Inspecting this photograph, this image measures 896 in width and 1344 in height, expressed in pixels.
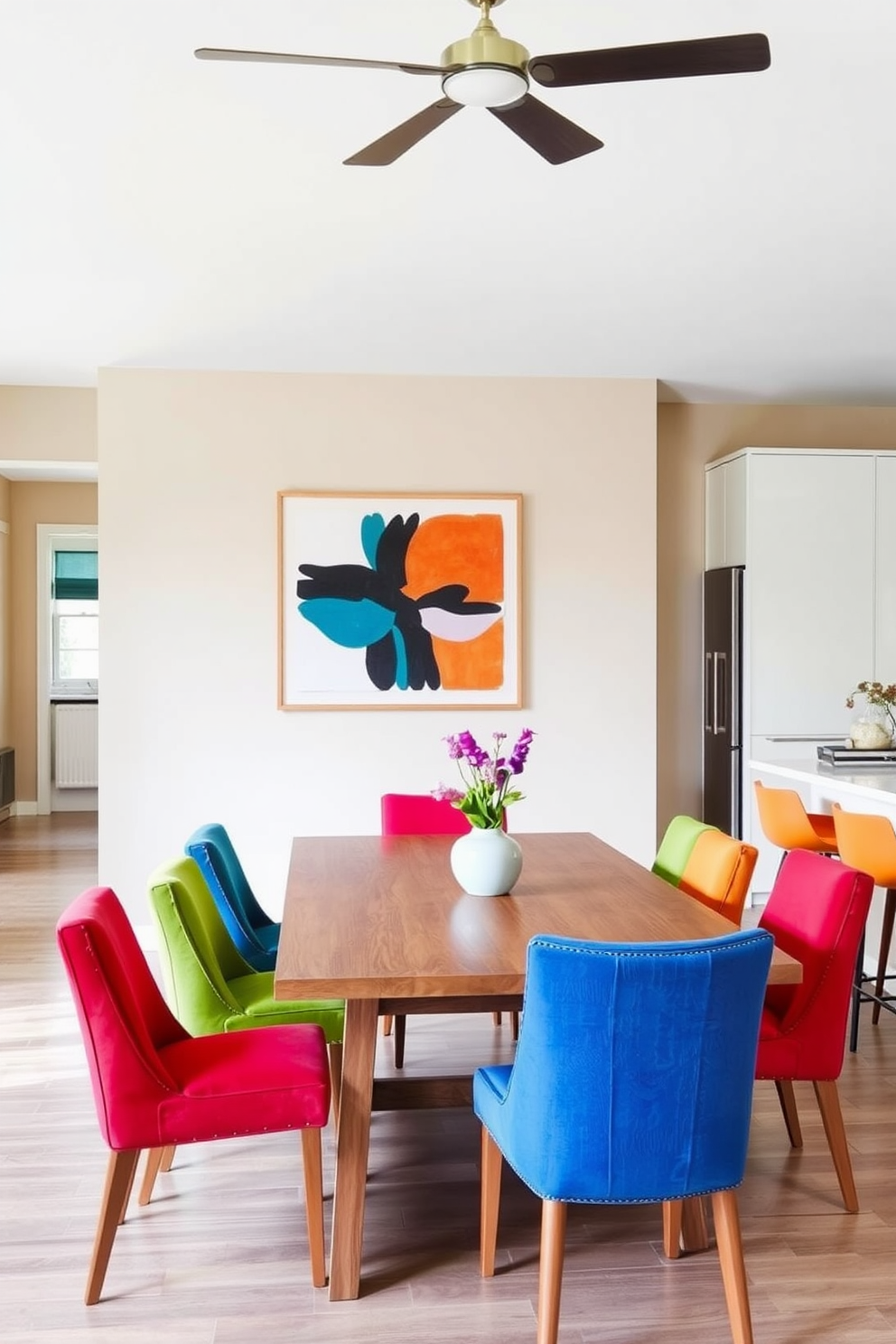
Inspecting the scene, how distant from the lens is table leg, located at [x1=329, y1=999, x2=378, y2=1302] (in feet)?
7.98

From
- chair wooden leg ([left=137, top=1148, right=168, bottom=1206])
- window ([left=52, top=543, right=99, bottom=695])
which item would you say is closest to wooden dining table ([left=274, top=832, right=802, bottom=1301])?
chair wooden leg ([left=137, top=1148, right=168, bottom=1206])

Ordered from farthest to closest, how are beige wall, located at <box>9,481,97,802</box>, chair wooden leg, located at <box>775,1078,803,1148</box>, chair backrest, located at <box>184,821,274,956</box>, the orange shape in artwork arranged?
beige wall, located at <box>9,481,97,802</box>
the orange shape in artwork
chair backrest, located at <box>184,821,274,956</box>
chair wooden leg, located at <box>775,1078,803,1148</box>

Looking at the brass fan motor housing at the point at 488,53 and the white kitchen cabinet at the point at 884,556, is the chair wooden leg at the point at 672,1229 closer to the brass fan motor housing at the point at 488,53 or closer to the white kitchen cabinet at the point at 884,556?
the brass fan motor housing at the point at 488,53

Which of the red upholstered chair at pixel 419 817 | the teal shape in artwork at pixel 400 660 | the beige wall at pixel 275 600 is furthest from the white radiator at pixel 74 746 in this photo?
the red upholstered chair at pixel 419 817

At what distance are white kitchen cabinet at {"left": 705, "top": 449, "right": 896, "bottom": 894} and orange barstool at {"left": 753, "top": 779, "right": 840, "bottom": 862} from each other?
5.04ft

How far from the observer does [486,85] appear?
7.05 ft

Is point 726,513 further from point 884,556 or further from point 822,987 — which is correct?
point 822,987

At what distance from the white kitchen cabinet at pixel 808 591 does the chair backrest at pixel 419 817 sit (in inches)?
85.5

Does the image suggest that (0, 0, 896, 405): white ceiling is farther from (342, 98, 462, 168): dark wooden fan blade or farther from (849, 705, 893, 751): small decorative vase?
(849, 705, 893, 751): small decorative vase

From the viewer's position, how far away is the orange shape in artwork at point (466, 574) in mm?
5746

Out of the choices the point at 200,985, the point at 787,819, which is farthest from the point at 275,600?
the point at 200,985

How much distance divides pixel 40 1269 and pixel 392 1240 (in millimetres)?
759

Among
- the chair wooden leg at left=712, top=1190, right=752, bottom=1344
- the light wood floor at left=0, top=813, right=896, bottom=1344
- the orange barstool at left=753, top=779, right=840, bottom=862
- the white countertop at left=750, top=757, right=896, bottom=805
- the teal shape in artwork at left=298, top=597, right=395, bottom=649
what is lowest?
the light wood floor at left=0, top=813, right=896, bottom=1344

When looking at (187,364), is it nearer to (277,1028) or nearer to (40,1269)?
A: (277,1028)
